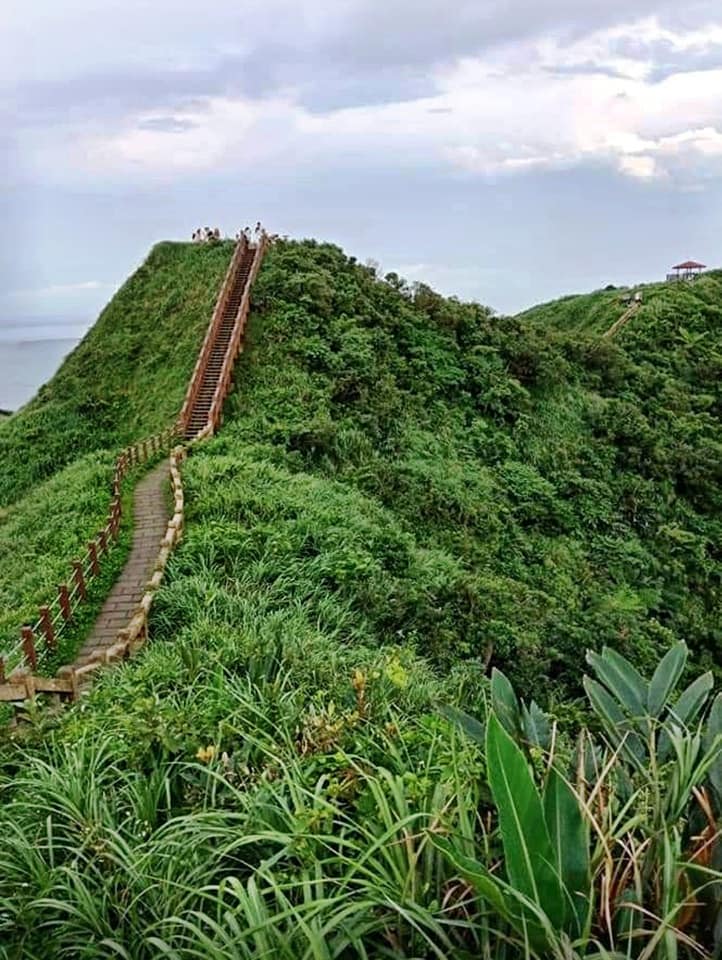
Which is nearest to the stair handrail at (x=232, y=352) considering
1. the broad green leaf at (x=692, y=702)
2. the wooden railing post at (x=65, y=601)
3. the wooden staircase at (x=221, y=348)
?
the wooden staircase at (x=221, y=348)

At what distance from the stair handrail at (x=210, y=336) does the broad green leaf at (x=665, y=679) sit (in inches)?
613

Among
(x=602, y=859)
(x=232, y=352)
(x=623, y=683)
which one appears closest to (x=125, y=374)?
(x=232, y=352)

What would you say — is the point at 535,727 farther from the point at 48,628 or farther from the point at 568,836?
the point at 48,628

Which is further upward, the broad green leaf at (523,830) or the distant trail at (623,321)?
the distant trail at (623,321)

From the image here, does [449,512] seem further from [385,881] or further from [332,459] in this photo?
[385,881]

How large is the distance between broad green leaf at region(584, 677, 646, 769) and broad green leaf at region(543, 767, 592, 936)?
2.31 feet

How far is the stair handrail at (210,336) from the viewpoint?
19.3m

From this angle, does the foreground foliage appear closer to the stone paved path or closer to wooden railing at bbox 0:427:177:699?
wooden railing at bbox 0:427:177:699

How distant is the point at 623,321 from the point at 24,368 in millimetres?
101943

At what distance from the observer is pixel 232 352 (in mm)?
21375

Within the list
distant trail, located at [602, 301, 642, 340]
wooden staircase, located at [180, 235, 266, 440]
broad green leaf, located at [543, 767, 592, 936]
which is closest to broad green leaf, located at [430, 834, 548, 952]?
broad green leaf, located at [543, 767, 592, 936]

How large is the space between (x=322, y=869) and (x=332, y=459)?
14304mm

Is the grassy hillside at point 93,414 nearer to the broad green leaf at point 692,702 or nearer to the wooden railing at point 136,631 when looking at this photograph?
the wooden railing at point 136,631

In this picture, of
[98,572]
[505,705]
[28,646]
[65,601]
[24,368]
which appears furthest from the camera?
[24,368]
